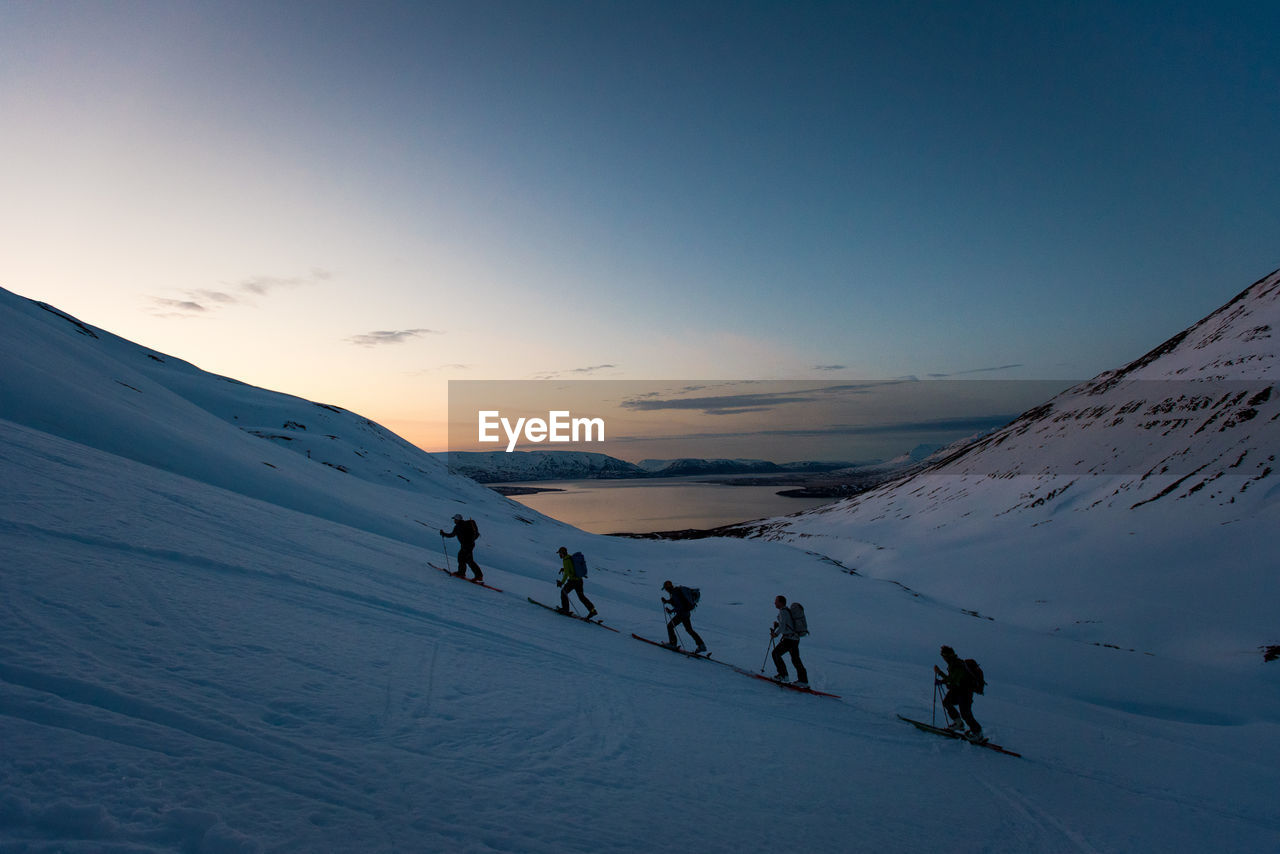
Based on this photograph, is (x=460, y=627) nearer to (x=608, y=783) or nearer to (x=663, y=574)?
(x=608, y=783)

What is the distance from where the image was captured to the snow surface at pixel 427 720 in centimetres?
426

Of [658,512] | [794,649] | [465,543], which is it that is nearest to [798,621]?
[794,649]

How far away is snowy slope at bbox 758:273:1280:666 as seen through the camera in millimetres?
24875

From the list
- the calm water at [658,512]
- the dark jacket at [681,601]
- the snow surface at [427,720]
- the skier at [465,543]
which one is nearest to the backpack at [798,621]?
the snow surface at [427,720]

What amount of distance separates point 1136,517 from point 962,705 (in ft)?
114

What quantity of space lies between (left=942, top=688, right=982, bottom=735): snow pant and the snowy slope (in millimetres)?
19783

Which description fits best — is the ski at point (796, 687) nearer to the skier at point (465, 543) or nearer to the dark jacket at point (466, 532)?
the skier at point (465, 543)

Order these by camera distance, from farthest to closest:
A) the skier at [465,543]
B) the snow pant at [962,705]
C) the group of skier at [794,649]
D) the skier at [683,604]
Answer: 1. the skier at [465,543]
2. the skier at [683,604]
3. the group of skier at [794,649]
4. the snow pant at [962,705]

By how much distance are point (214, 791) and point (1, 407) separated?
56.9ft

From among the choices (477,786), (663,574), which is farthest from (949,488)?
(477,786)

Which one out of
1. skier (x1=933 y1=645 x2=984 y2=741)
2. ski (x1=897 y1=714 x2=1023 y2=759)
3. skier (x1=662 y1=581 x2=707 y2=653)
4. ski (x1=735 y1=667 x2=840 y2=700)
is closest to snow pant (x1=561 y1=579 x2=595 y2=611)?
skier (x1=662 y1=581 x2=707 y2=653)

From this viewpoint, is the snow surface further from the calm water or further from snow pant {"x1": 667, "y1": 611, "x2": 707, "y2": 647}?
the calm water

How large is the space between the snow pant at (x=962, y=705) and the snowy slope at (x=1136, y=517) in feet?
64.9

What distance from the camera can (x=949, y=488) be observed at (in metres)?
63.2
